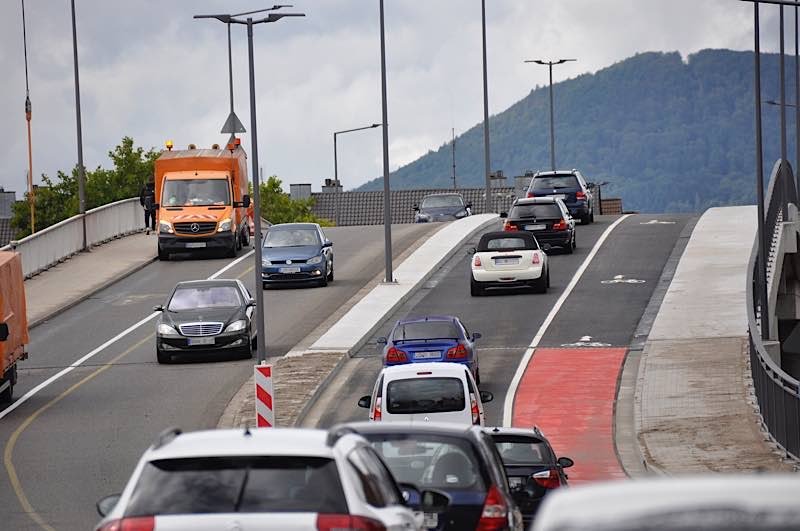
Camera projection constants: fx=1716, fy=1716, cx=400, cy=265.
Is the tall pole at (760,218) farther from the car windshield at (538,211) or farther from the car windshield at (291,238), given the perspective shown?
the car windshield at (291,238)

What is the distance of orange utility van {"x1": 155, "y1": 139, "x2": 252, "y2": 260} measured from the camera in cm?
5047

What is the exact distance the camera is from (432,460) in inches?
512

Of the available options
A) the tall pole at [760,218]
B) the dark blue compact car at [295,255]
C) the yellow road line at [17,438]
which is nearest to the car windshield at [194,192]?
the dark blue compact car at [295,255]

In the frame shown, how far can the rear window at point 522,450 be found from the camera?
18.1 m

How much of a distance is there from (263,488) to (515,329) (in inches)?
1119

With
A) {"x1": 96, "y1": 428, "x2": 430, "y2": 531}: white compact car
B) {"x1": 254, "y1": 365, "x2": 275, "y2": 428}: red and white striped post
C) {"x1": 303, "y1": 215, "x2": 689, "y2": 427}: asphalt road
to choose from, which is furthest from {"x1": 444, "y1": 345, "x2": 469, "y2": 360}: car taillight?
{"x1": 96, "y1": 428, "x2": 430, "y2": 531}: white compact car

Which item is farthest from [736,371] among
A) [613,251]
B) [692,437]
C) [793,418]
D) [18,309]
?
[613,251]

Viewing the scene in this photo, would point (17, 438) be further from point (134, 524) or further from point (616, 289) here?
point (616, 289)

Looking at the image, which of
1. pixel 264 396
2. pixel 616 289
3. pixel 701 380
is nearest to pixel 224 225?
pixel 616 289

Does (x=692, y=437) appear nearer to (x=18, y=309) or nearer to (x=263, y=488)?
(x=18, y=309)

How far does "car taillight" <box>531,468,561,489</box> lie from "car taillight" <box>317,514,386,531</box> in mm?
8368

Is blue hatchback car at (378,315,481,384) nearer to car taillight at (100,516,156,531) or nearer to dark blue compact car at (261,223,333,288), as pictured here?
dark blue compact car at (261,223,333,288)

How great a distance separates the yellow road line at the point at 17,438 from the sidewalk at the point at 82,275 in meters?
6.29

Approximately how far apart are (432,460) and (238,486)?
411 cm
